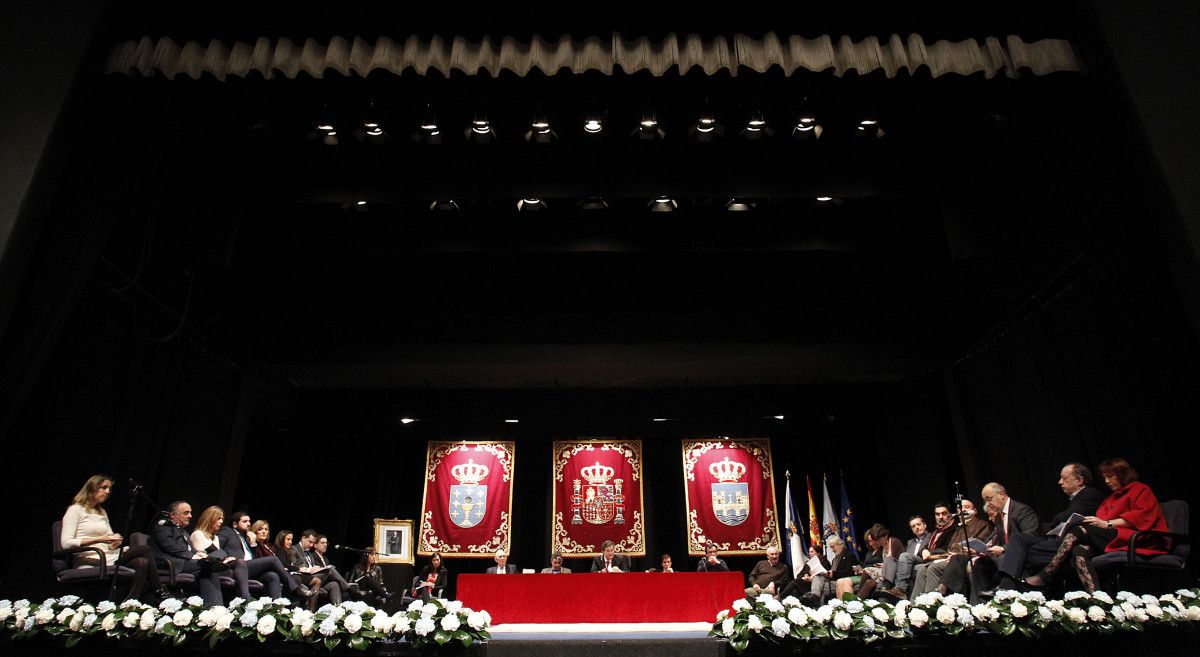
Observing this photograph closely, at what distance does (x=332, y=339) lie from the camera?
7215 mm

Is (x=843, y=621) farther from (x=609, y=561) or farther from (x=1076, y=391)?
(x=609, y=561)

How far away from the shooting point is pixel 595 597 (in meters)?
5.48

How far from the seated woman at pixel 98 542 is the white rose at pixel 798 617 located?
11.8ft

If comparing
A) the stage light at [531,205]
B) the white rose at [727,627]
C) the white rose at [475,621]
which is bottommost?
the white rose at [727,627]

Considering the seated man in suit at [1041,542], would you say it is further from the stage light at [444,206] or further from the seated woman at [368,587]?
the seated woman at [368,587]

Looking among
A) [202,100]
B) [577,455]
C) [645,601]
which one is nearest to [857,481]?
[577,455]

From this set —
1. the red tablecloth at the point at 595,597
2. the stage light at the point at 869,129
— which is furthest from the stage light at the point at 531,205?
the red tablecloth at the point at 595,597

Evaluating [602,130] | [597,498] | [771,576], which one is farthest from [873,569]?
[602,130]

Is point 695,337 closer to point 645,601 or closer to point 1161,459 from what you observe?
point 645,601

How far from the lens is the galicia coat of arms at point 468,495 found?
28.1 ft

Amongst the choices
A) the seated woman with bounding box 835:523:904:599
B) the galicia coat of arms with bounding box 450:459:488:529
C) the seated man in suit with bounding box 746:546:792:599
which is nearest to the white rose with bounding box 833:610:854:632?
the seated woman with bounding box 835:523:904:599

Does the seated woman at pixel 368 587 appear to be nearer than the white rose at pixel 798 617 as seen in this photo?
No

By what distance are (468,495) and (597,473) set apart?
5.55ft

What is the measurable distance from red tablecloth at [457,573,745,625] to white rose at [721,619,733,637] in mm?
2180
